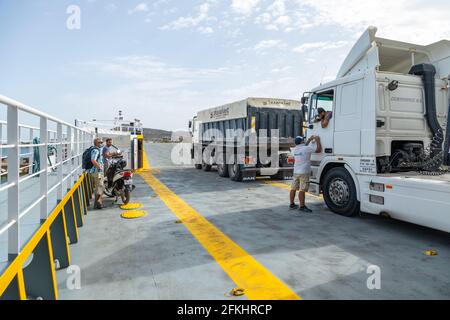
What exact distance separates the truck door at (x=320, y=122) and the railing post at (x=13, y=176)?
5.78 metres

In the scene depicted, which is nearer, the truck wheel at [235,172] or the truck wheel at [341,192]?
the truck wheel at [341,192]

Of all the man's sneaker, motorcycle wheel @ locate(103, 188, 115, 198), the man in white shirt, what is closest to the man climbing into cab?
the man in white shirt

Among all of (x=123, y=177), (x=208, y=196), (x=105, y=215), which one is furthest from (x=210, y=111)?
(x=105, y=215)

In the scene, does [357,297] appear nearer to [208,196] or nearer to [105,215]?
[105,215]

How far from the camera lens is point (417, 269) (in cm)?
379

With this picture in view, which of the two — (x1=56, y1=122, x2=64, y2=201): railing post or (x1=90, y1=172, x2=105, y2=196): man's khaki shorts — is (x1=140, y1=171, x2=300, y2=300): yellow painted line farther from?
(x1=56, y1=122, x2=64, y2=201): railing post

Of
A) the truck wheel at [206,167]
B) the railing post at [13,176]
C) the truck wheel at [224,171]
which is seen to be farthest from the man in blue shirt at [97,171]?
the truck wheel at [206,167]

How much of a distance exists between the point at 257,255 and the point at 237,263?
399 millimetres

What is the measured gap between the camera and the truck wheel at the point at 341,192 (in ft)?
20.0

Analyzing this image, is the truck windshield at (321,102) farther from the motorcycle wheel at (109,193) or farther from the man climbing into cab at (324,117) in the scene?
the motorcycle wheel at (109,193)

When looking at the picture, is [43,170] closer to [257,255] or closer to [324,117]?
[257,255]

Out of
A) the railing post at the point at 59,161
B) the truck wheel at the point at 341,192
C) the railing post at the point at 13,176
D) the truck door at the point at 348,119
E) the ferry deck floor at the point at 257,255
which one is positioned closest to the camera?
the railing post at the point at 13,176

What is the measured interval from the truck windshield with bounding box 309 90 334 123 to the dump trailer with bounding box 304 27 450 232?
0.04 metres
